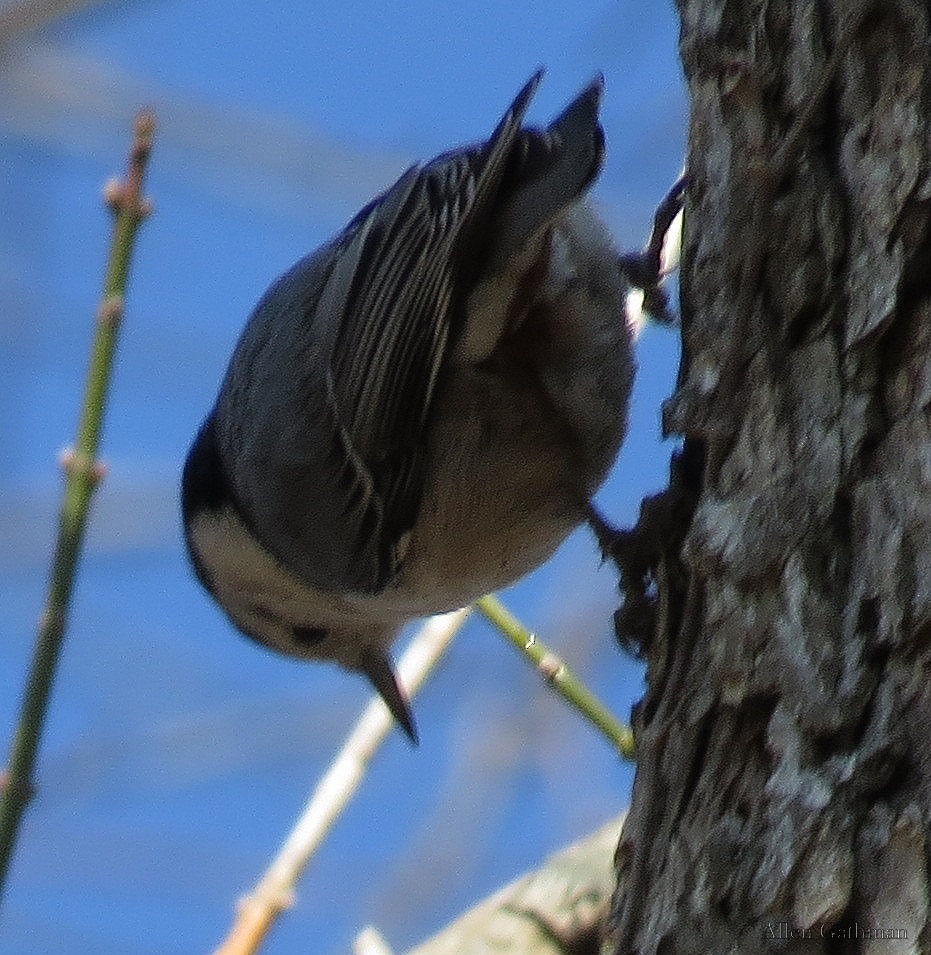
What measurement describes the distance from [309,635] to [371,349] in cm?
67

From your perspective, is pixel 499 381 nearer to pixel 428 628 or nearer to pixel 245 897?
pixel 428 628

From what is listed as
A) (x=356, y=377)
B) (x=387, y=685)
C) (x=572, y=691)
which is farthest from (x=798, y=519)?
(x=387, y=685)

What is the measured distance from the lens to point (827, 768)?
3.91 ft

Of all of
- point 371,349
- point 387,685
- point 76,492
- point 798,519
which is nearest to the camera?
point 798,519

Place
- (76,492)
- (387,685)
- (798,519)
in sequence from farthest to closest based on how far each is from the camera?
(387,685) < (76,492) < (798,519)

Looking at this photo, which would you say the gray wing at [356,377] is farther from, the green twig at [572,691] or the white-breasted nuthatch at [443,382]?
the green twig at [572,691]

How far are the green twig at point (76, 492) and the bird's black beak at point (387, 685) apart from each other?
880 millimetres

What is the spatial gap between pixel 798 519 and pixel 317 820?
81cm

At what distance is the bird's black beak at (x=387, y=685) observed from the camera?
7.59ft

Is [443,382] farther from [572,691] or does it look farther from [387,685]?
[387,685]

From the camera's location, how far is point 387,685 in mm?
2387

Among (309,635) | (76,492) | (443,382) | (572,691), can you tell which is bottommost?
(572,691)

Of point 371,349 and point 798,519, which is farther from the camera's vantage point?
point 371,349

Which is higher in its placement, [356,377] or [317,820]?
[356,377]
